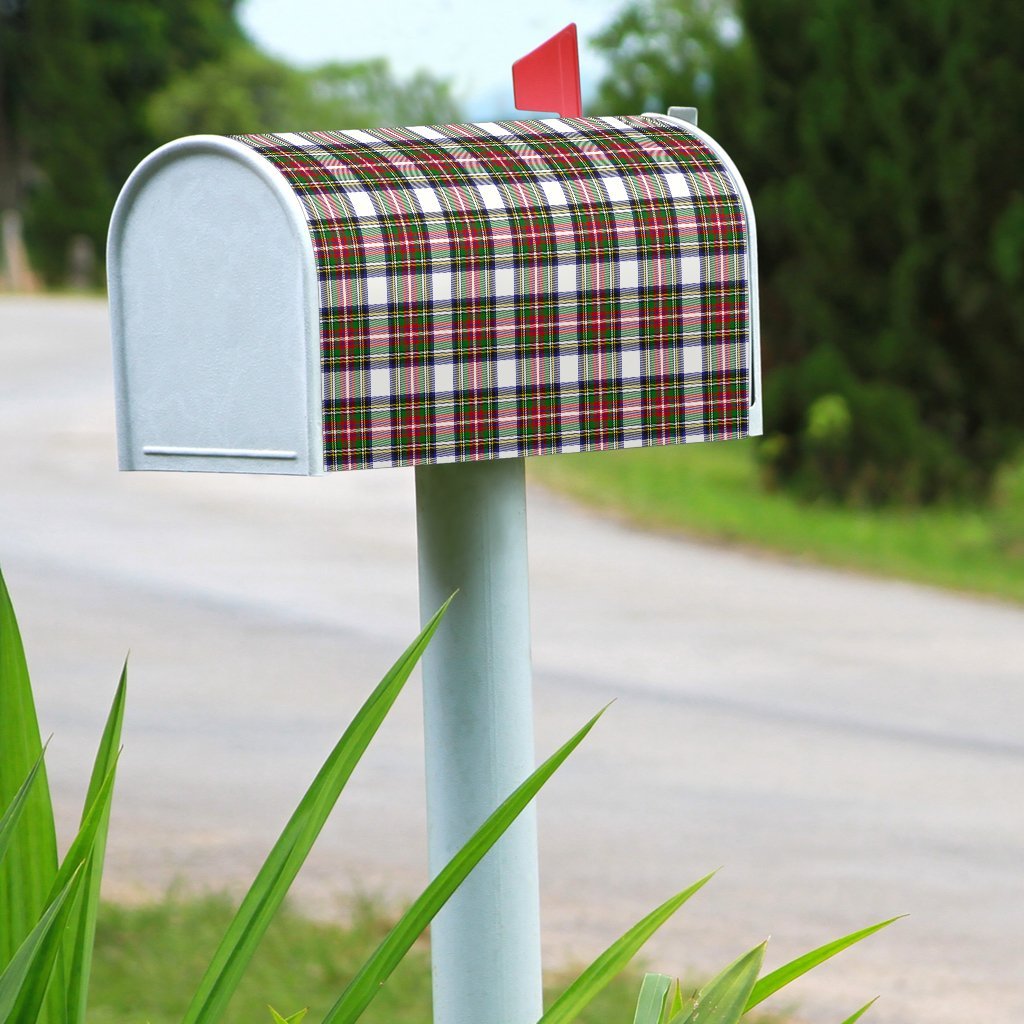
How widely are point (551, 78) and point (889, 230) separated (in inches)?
330

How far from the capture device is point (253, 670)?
652 centimetres

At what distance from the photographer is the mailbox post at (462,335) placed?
1.62m

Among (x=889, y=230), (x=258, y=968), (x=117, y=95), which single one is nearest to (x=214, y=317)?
(x=258, y=968)

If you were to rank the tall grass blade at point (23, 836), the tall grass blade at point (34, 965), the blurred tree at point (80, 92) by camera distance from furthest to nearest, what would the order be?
the blurred tree at point (80, 92) < the tall grass blade at point (23, 836) < the tall grass blade at point (34, 965)

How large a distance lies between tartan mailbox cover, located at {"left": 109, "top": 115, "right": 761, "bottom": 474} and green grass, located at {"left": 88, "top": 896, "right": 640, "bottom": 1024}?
169 centimetres

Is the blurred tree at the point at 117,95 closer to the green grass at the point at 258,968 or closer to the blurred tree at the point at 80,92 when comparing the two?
the blurred tree at the point at 80,92

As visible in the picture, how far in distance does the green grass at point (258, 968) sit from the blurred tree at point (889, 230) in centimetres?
652

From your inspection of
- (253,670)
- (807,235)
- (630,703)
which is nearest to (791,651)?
(630,703)

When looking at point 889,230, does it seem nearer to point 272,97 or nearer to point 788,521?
point 788,521

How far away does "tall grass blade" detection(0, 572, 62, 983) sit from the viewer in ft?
5.46

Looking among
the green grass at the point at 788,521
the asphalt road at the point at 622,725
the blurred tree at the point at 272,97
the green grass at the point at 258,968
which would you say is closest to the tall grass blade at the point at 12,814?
the green grass at the point at 258,968

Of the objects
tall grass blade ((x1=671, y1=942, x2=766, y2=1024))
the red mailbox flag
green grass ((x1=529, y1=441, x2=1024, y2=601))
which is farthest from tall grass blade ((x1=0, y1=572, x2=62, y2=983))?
green grass ((x1=529, y1=441, x2=1024, y2=601))

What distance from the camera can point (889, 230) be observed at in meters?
9.92

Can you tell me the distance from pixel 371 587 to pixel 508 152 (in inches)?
253
